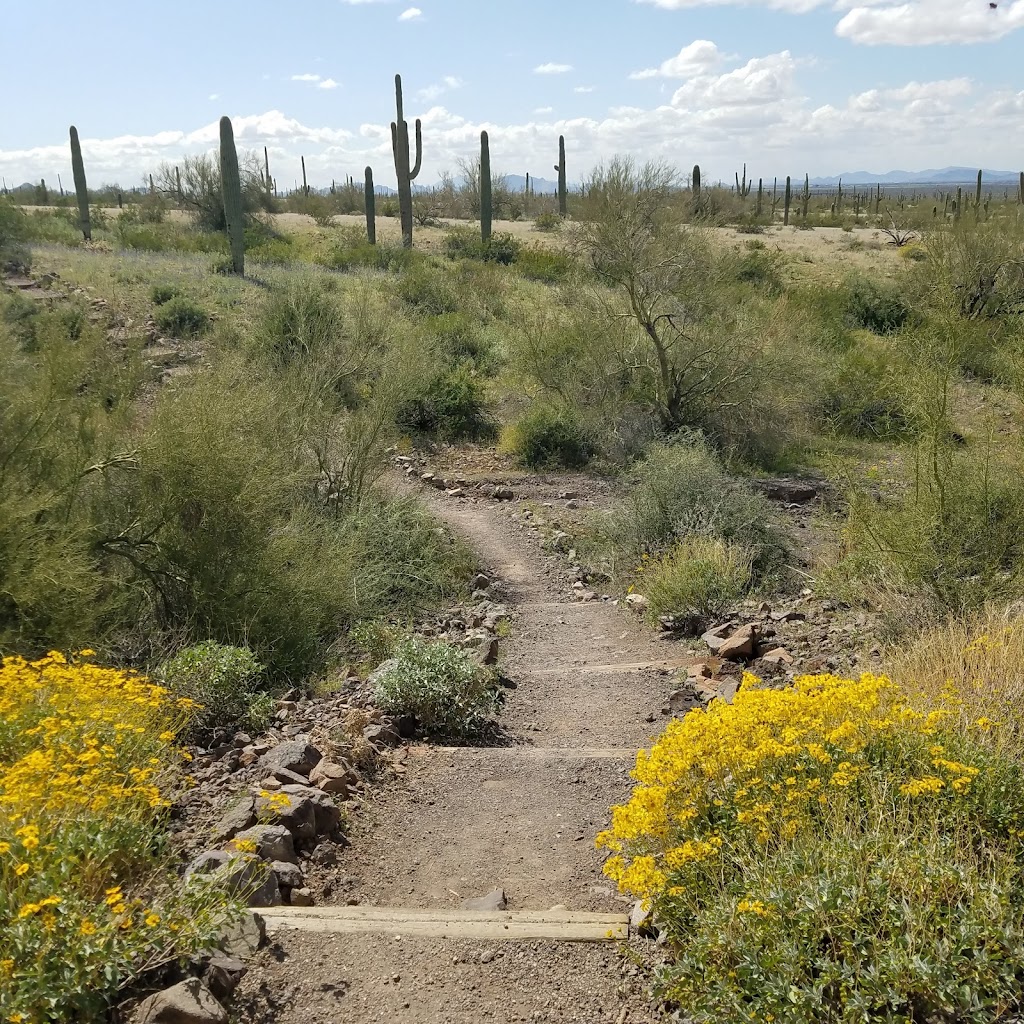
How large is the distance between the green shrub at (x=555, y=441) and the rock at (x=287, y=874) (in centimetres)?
1215

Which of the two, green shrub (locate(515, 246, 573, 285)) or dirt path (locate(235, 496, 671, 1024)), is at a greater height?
green shrub (locate(515, 246, 573, 285))

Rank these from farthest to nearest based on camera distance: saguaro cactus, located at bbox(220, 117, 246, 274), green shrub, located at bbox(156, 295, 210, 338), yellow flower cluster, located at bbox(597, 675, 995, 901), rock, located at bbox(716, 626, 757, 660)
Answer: saguaro cactus, located at bbox(220, 117, 246, 274), green shrub, located at bbox(156, 295, 210, 338), rock, located at bbox(716, 626, 757, 660), yellow flower cluster, located at bbox(597, 675, 995, 901)

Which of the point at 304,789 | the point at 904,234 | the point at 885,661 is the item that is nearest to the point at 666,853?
the point at 304,789

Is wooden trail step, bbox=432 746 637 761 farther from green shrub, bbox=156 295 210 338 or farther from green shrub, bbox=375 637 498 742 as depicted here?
green shrub, bbox=156 295 210 338

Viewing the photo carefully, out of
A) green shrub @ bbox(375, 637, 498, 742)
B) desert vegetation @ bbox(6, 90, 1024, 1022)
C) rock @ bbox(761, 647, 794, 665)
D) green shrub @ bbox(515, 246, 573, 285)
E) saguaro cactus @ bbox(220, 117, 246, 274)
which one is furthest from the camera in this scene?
green shrub @ bbox(515, 246, 573, 285)

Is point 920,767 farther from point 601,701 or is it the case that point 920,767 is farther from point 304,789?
point 601,701

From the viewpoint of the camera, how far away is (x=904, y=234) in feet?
134

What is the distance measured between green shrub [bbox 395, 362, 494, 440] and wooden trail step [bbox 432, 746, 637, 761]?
11173 mm

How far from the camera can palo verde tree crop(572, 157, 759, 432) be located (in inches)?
595

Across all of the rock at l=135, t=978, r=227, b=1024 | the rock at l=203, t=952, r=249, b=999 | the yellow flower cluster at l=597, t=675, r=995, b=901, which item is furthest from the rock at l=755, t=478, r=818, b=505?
the rock at l=135, t=978, r=227, b=1024

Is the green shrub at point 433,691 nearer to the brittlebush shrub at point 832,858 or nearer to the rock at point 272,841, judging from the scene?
the rock at point 272,841

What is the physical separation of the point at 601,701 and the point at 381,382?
6.53m

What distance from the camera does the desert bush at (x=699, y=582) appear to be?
8922 mm

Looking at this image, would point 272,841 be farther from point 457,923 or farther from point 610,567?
point 610,567
